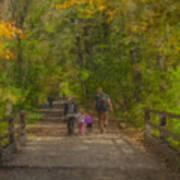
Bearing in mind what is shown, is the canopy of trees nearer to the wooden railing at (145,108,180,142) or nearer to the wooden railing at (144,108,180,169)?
the wooden railing at (145,108,180,142)

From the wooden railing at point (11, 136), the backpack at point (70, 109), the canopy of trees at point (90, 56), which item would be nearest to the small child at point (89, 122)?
the backpack at point (70, 109)

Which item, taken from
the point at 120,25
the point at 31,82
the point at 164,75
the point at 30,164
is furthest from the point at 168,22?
the point at 31,82

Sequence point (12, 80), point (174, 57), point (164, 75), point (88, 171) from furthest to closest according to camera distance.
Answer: point (12, 80) → point (164, 75) → point (174, 57) → point (88, 171)

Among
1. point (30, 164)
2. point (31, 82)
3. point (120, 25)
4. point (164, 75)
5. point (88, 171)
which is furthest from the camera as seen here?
point (31, 82)

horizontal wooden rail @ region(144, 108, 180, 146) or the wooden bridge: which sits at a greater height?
horizontal wooden rail @ region(144, 108, 180, 146)

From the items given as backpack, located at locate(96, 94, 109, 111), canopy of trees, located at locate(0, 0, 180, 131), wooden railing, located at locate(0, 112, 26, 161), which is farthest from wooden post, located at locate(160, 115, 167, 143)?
backpack, located at locate(96, 94, 109, 111)

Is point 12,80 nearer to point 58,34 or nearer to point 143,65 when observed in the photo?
point 58,34

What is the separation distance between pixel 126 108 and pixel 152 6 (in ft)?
44.2

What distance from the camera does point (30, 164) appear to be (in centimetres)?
852

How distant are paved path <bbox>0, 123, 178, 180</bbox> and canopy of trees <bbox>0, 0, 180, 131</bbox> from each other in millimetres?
4063

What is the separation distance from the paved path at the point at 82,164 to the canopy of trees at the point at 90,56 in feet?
13.3

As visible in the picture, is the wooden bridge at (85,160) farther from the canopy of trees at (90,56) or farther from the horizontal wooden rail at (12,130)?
the canopy of trees at (90,56)

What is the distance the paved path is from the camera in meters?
7.22

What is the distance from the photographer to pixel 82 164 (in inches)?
338
